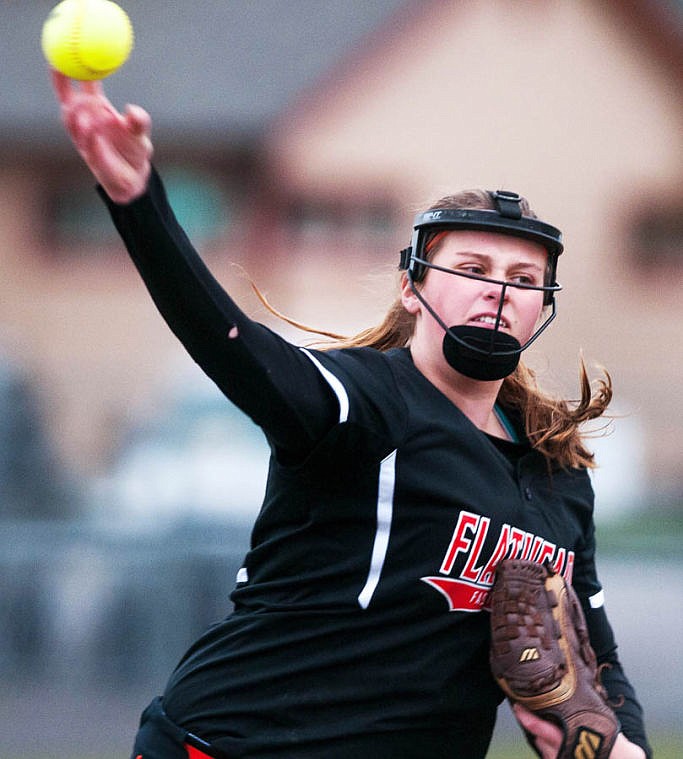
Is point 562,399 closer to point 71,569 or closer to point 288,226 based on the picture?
point 71,569

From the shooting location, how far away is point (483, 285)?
9.05 feet

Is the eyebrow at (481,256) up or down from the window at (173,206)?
down

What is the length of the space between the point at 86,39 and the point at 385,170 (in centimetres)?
1767

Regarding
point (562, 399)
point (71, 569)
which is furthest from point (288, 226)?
point (562, 399)

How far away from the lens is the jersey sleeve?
2174 mm

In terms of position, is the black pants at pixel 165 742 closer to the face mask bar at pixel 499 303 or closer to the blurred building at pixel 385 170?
the face mask bar at pixel 499 303

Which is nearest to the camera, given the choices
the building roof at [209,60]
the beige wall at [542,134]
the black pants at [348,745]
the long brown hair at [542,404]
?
the black pants at [348,745]

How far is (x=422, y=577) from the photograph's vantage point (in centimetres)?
261

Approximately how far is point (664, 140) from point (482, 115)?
2.80 m

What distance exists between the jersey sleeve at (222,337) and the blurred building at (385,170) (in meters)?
16.7

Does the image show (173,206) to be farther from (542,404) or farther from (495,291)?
(495,291)

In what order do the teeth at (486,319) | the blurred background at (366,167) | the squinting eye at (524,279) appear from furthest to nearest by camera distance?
the blurred background at (366,167), the squinting eye at (524,279), the teeth at (486,319)

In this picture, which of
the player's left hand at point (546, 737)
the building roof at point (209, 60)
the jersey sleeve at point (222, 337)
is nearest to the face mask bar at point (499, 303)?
the jersey sleeve at point (222, 337)

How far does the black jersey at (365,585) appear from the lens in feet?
8.32
